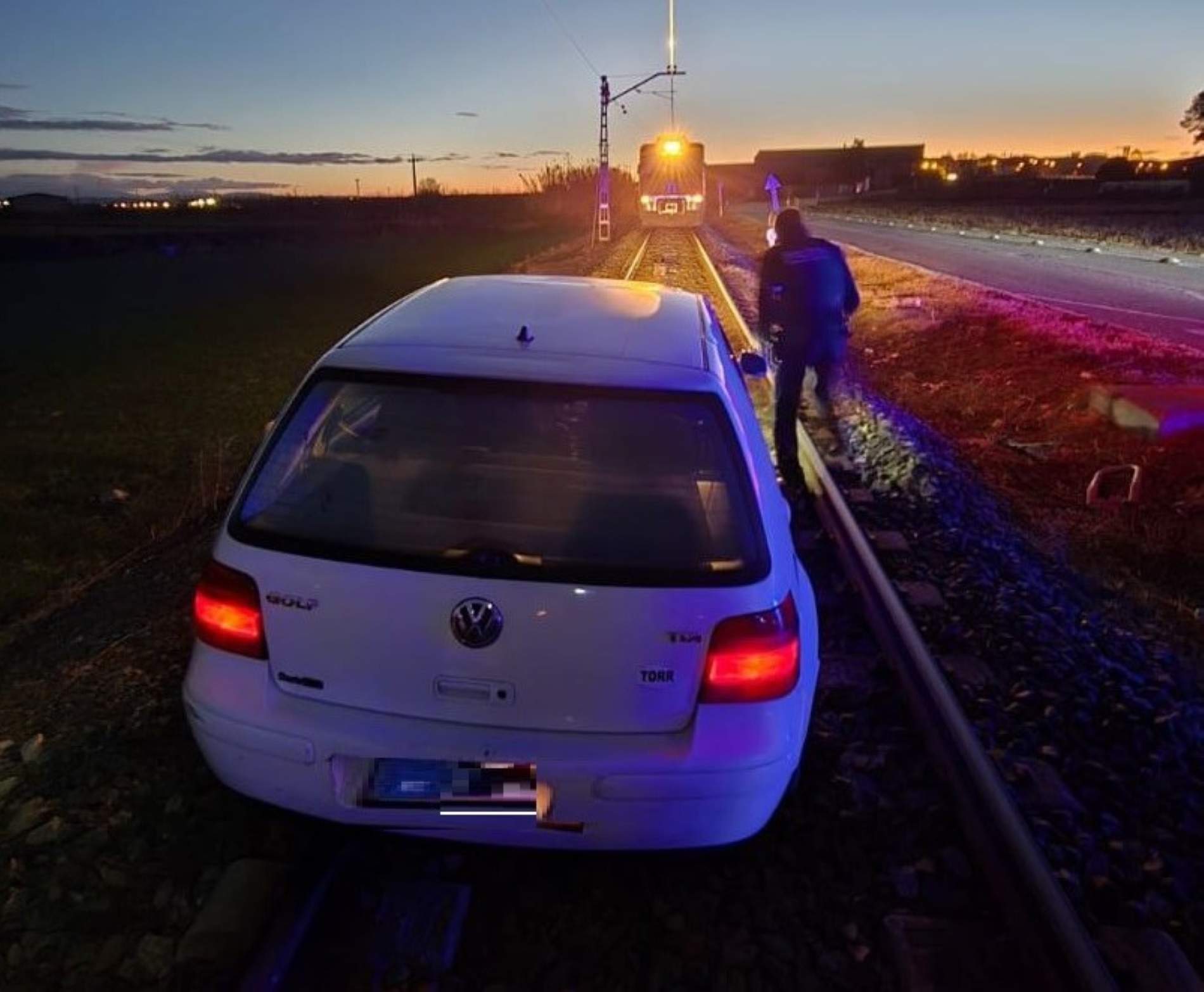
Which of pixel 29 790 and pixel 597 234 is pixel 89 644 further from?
pixel 597 234

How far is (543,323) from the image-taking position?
3.44 m

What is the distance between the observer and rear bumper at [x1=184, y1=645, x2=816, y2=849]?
2713 millimetres

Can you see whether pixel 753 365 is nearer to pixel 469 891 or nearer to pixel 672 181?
pixel 469 891

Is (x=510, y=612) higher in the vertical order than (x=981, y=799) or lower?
higher

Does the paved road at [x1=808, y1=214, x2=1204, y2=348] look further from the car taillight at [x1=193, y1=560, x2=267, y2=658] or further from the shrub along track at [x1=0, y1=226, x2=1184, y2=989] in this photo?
the car taillight at [x1=193, y1=560, x2=267, y2=658]

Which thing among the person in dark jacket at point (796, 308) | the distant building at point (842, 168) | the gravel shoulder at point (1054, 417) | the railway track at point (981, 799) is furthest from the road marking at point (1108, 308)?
the distant building at point (842, 168)

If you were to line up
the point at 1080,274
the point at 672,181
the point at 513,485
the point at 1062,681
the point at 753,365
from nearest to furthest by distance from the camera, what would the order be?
the point at 513,485, the point at 1062,681, the point at 753,365, the point at 1080,274, the point at 672,181

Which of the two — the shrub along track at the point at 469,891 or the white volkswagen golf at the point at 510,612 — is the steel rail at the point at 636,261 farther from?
the white volkswagen golf at the point at 510,612

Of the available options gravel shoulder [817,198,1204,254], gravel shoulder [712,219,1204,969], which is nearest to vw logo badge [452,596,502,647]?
gravel shoulder [712,219,1204,969]

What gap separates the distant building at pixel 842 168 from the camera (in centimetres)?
12075

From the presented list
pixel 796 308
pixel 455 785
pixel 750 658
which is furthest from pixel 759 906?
pixel 796 308

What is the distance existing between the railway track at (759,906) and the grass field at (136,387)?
A: 394cm

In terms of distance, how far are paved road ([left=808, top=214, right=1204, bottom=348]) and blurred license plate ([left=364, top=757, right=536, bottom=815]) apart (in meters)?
13.7

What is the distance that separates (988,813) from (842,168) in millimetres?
139788
